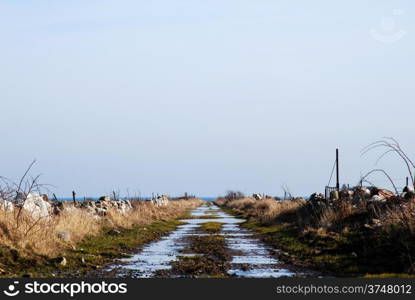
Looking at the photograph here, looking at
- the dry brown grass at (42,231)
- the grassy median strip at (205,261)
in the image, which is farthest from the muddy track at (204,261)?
the dry brown grass at (42,231)

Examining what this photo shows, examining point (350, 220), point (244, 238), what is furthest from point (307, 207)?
point (350, 220)

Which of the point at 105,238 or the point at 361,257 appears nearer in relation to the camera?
the point at 361,257

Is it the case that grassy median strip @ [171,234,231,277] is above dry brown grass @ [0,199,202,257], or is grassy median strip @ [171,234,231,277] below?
below

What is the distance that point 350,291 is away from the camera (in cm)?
1328

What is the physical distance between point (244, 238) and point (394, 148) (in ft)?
46.0

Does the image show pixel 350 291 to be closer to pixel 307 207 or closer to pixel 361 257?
pixel 361 257

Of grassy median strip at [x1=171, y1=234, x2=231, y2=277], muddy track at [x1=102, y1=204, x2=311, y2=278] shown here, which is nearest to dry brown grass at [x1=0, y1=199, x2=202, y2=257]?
muddy track at [x1=102, y1=204, x2=311, y2=278]

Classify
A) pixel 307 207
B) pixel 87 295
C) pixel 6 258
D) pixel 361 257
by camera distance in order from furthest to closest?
pixel 307 207, pixel 361 257, pixel 6 258, pixel 87 295

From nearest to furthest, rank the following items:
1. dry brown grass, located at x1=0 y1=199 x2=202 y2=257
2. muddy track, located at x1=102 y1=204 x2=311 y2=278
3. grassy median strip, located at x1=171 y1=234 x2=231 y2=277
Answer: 1. muddy track, located at x1=102 y1=204 x2=311 y2=278
2. grassy median strip, located at x1=171 y1=234 x2=231 y2=277
3. dry brown grass, located at x1=0 y1=199 x2=202 y2=257

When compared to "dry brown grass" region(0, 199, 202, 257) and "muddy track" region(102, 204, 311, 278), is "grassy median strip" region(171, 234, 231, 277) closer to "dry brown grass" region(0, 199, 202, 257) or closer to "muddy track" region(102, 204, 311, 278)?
"muddy track" region(102, 204, 311, 278)

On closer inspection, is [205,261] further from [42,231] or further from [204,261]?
[42,231]

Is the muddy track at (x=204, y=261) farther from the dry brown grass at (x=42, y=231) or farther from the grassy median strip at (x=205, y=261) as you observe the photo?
the dry brown grass at (x=42, y=231)

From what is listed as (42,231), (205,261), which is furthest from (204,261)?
(42,231)

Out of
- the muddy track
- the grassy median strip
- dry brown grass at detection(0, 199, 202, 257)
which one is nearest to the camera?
the muddy track
